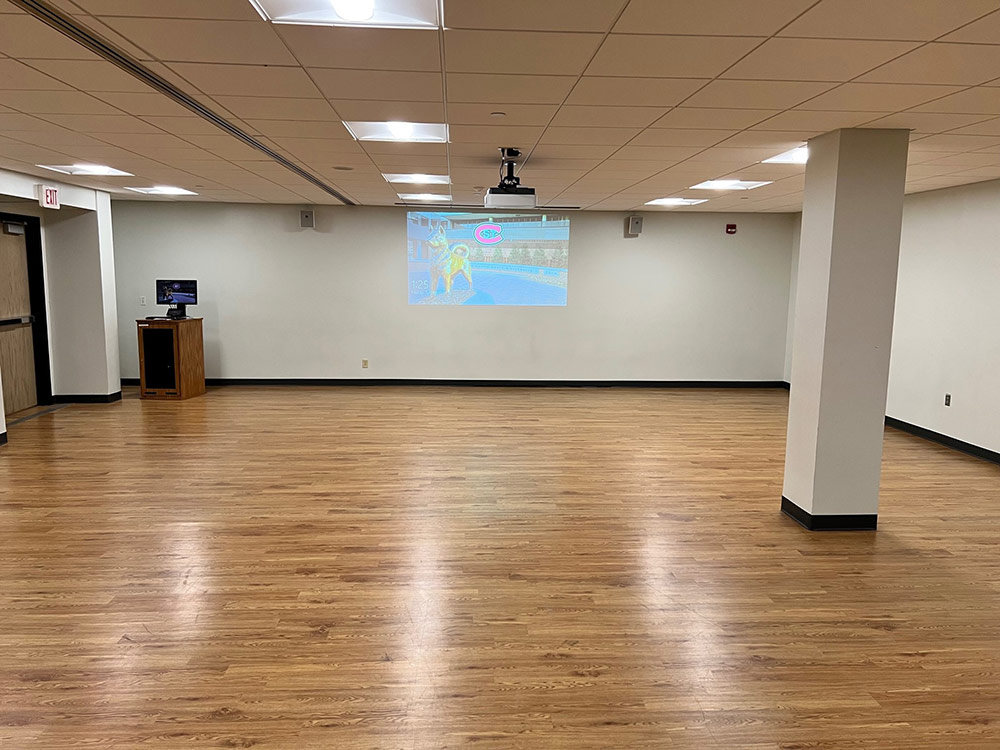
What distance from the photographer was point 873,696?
103 inches

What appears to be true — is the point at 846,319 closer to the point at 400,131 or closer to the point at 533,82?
the point at 533,82

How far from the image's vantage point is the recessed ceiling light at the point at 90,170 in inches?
235

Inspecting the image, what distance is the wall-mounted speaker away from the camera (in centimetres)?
948

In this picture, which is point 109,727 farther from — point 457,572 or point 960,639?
point 960,639

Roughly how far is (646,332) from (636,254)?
3.91 feet

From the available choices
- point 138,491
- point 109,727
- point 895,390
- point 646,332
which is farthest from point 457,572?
point 646,332

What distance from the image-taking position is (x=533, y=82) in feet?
9.99

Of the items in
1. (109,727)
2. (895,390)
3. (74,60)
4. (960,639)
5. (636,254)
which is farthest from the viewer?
(636,254)

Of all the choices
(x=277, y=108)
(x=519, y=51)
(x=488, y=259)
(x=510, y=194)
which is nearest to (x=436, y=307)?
(x=488, y=259)

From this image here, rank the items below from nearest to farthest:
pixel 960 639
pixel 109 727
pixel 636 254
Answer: pixel 109 727 → pixel 960 639 → pixel 636 254

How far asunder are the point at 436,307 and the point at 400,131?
5.46 meters

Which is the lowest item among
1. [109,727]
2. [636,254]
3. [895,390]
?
[109,727]

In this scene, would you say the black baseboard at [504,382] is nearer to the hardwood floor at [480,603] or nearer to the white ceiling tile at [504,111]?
the hardwood floor at [480,603]

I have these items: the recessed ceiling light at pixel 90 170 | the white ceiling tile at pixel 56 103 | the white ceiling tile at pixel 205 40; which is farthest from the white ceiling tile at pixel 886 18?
the recessed ceiling light at pixel 90 170
